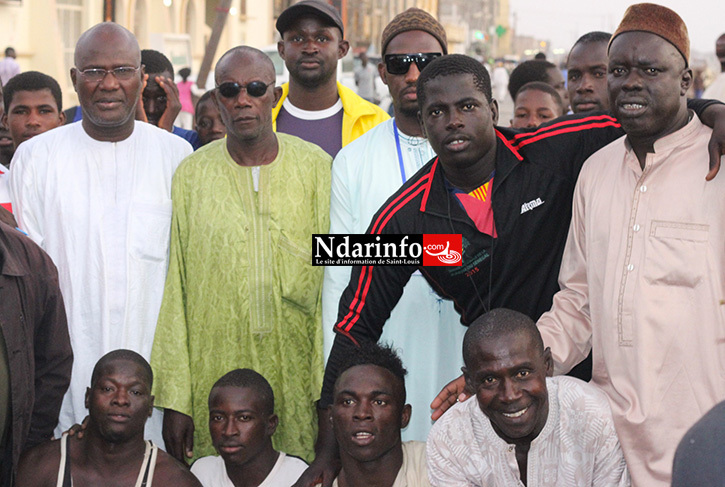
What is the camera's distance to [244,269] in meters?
4.36

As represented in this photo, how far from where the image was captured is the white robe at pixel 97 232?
14.5 ft

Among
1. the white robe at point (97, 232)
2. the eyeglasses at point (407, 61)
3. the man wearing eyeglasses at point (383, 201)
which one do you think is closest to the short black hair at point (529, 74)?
the eyeglasses at point (407, 61)

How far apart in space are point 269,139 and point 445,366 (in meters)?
1.36

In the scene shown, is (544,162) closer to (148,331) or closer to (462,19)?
(148,331)

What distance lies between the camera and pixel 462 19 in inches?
3487

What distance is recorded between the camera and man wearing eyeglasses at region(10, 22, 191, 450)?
14.5 feet

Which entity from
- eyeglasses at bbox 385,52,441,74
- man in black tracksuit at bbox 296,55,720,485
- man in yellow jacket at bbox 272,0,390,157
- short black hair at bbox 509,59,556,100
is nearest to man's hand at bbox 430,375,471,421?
man in black tracksuit at bbox 296,55,720,485

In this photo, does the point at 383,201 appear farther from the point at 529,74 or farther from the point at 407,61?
the point at 529,74

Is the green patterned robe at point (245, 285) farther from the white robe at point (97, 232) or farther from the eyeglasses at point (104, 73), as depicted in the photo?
the eyeglasses at point (104, 73)

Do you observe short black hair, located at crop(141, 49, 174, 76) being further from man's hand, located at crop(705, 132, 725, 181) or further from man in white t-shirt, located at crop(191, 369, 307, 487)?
man's hand, located at crop(705, 132, 725, 181)

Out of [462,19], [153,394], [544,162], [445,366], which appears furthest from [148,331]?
[462,19]

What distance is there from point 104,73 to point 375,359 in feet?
6.03

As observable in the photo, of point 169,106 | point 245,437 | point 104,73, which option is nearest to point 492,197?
point 245,437

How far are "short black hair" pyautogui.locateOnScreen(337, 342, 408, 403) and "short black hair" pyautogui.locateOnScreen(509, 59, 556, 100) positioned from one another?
390 cm
